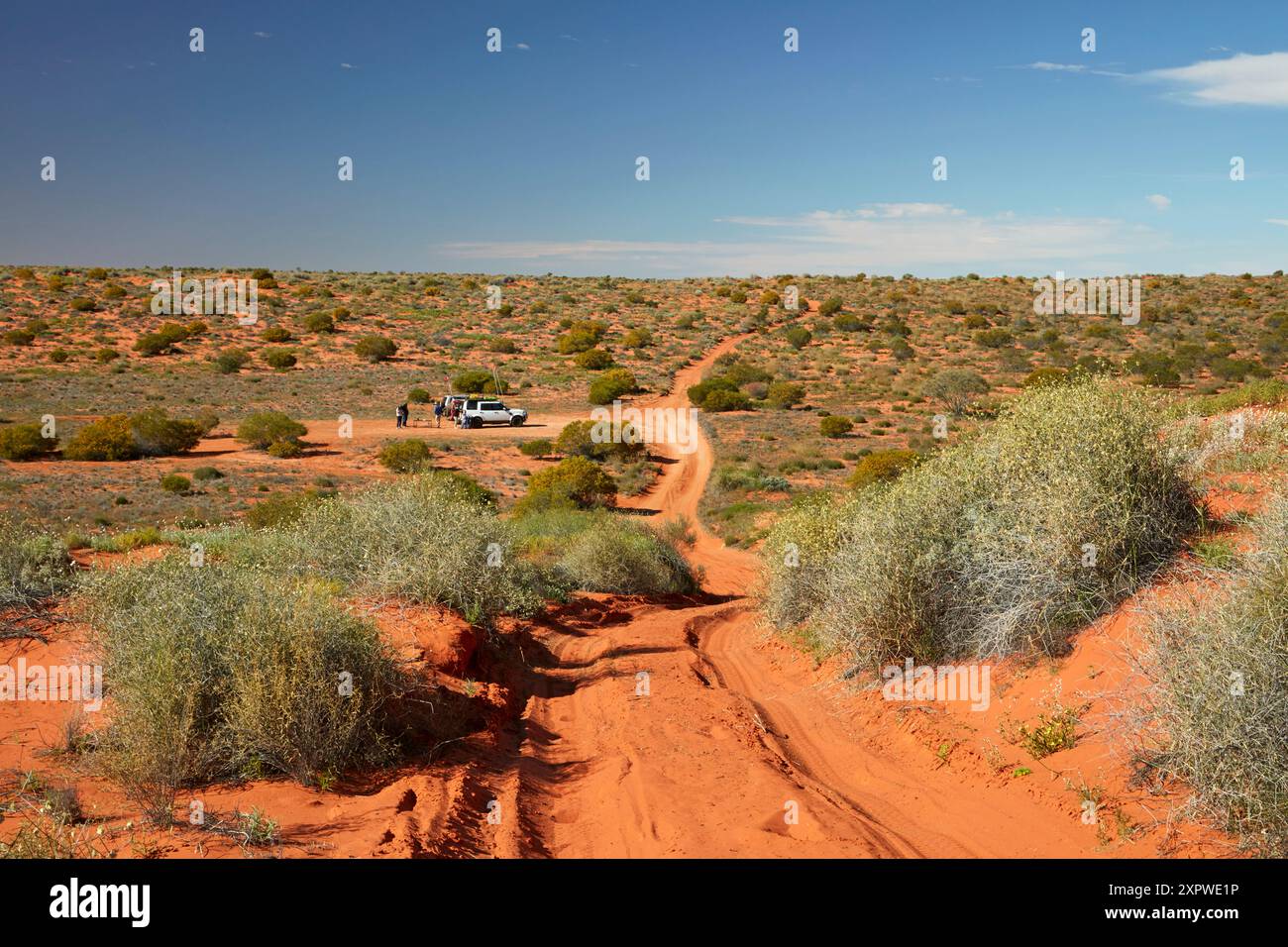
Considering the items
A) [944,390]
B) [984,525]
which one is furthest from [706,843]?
[944,390]

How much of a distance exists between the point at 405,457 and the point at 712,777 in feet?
76.5

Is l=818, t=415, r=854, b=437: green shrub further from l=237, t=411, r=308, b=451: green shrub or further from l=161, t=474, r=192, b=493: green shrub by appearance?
l=161, t=474, r=192, b=493: green shrub

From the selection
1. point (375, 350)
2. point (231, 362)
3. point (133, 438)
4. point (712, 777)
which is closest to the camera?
point (712, 777)

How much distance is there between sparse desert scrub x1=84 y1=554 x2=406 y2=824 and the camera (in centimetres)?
574

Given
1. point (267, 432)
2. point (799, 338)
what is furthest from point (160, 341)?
point (799, 338)

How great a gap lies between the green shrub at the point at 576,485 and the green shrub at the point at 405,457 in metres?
4.74

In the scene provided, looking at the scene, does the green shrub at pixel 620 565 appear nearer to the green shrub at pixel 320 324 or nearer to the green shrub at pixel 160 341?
the green shrub at pixel 160 341

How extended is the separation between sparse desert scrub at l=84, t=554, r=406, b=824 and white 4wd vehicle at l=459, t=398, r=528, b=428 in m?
29.8

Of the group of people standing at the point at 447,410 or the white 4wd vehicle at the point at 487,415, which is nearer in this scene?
the white 4wd vehicle at the point at 487,415

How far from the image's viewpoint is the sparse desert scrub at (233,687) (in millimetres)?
5742

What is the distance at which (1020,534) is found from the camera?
25.8 feet

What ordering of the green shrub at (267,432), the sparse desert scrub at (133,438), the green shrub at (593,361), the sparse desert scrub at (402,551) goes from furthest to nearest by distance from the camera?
1. the green shrub at (593,361)
2. the green shrub at (267,432)
3. the sparse desert scrub at (133,438)
4. the sparse desert scrub at (402,551)

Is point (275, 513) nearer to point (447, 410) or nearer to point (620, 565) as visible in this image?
point (620, 565)

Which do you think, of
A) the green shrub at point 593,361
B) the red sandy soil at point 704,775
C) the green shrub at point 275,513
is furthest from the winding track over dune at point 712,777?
the green shrub at point 593,361
